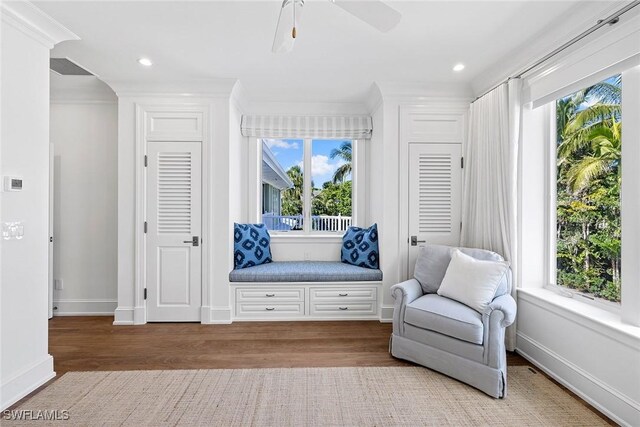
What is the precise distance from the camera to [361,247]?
369cm

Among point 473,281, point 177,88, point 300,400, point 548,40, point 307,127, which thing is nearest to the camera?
point 300,400

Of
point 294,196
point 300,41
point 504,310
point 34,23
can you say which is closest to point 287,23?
point 300,41

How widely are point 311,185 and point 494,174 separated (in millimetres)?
2140

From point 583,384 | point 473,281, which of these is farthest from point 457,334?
point 583,384

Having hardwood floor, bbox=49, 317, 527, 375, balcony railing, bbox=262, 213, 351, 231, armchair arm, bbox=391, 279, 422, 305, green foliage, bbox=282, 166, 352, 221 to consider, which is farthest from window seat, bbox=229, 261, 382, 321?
green foliage, bbox=282, 166, 352, 221

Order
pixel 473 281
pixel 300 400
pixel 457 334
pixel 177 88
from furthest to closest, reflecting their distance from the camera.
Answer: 1. pixel 177 88
2. pixel 473 281
3. pixel 457 334
4. pixel 300 400

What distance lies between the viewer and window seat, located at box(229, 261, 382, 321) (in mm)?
3359

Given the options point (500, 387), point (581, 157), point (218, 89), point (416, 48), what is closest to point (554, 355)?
point (500, 387)

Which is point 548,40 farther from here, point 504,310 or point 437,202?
point 504,310

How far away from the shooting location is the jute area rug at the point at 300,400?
5.96 ft

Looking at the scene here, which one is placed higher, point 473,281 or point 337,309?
point 473,281

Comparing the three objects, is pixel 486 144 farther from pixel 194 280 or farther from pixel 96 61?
pixel 96 61

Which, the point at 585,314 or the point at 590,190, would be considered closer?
the point at 585,314

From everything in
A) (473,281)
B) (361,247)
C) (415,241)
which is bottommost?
(473,281)
